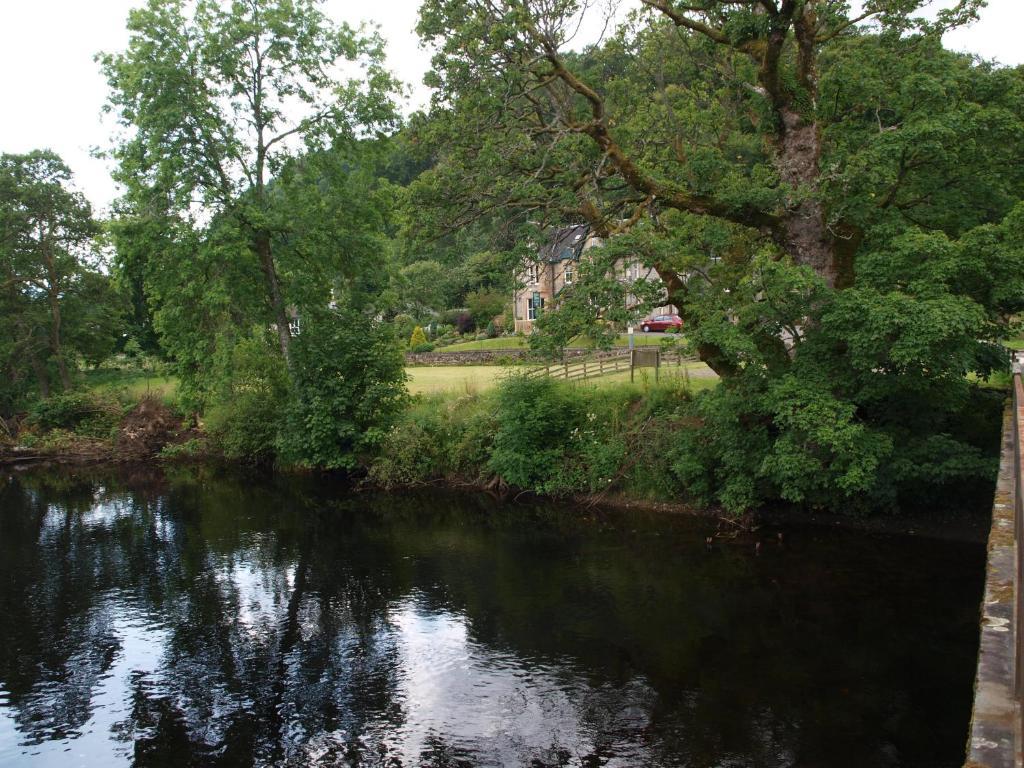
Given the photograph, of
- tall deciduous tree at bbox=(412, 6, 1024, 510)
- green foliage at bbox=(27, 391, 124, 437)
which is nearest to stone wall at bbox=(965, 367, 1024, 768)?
tall deciduous tree at bbox=(412, 6, 1024, 510)

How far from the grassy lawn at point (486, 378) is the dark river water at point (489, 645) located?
182 inches

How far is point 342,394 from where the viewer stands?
2336 centimetres

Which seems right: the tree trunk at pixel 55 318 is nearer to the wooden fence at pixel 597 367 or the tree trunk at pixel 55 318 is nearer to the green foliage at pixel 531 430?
the wooden fence at pixel 597 367

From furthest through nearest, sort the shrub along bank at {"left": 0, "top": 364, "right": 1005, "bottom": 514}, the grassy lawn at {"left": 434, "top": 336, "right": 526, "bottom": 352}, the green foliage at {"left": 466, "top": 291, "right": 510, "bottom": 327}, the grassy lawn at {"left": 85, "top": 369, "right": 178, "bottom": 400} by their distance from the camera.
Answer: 1. the green foliage at {"left": 466, "top": 291, "right": 510, "bottom": 327}
2. the grassy lawn at {"left": 434, "top": 336, "right": 526, "bottom": 352}
3. the grassy lawn at {"left": 85, "top": 369, "right": 178, "bottom": 400}
4. the shrub along bank at {"left": 0, "top": 364, "right": 1005, "bottom": 514}

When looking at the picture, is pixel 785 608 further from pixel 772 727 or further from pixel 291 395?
pixel 291 395

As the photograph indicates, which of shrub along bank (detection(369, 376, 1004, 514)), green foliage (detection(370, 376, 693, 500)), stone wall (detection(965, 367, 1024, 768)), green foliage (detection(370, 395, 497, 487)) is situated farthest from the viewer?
green foliage (detection(370, 395, 497, 487))

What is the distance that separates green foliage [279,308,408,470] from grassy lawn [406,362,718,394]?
4.81ft

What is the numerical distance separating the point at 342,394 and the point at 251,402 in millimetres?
4122

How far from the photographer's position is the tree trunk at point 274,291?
25.5 meters

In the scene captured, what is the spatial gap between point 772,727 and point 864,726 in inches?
41.4

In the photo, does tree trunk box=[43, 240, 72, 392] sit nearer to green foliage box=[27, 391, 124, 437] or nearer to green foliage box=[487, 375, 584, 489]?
green foliage box=[27, 391, 124, 437]

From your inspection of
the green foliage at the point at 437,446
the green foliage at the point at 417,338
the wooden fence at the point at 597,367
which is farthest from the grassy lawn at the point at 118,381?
the green foliage at the point at 417,338

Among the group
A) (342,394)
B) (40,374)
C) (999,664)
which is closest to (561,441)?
(342,394)

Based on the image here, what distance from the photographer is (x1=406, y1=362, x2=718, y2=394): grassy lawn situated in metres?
21.3
